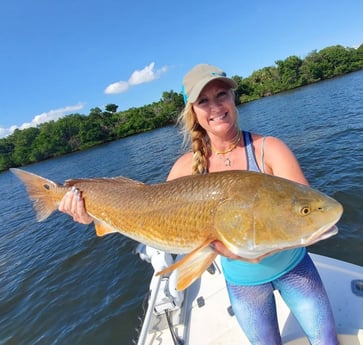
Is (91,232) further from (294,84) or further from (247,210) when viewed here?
(294,84)

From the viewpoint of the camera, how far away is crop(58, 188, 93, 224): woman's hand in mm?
3043

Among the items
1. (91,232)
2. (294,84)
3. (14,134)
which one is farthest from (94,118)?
(91,232)

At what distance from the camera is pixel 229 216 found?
188 cm

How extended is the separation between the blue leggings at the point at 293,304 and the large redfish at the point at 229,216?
0.50 meters

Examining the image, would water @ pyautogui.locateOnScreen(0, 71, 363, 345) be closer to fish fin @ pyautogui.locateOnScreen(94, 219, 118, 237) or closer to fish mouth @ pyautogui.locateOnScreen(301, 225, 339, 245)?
fish fin @ pyautogui.locateOnScreen(94, 219, 118, 237)

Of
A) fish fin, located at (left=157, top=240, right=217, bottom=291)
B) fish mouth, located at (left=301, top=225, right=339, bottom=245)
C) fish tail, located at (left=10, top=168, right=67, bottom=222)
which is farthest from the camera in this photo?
fish tail, located at (left=10, top=168, right=67, bottom=222)

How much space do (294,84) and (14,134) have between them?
284ft

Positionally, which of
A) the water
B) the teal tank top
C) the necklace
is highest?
the necklace

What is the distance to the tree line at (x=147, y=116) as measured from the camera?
76000 mm

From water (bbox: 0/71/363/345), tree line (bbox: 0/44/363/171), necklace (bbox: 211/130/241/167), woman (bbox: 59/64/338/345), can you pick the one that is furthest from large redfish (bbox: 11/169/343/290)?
tree line (bbox: 0/44/363/171)

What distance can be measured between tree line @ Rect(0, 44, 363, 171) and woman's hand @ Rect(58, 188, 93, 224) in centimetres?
7185

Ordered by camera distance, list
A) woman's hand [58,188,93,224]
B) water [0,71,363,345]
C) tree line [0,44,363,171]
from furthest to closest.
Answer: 1. tree line [0,44,363,171]
2. water [0,71,363,345]
3. woman's hand [58,188,93,224]

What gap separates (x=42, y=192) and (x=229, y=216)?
2.44 meters

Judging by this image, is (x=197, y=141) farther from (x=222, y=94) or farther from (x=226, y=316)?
(x=226, y=316)
